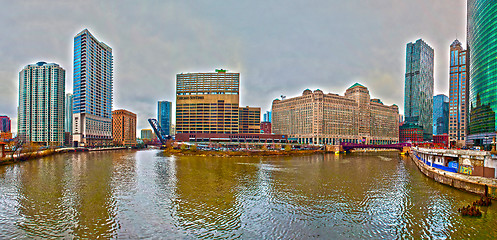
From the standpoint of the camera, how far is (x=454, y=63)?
6880 inches

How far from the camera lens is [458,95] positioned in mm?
169500

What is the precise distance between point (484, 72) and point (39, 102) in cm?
24215

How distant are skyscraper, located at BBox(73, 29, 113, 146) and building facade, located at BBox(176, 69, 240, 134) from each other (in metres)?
51.8

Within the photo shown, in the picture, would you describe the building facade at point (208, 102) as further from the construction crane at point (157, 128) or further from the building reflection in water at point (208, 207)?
the building reflection in water at point (208, 207)

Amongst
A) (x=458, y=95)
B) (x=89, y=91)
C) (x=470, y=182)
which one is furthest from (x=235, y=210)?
(x=458, y=95)

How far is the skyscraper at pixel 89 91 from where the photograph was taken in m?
158

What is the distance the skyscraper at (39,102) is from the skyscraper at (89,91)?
1083 inches

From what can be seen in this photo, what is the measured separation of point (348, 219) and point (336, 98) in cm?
17672

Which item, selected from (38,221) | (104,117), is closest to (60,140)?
(104,117)

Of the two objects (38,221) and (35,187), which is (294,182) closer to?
(38,221)

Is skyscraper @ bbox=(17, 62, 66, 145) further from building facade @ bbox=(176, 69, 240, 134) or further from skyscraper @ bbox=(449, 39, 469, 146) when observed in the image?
skyscraper @ bbox=(449, 39, 469, 146)

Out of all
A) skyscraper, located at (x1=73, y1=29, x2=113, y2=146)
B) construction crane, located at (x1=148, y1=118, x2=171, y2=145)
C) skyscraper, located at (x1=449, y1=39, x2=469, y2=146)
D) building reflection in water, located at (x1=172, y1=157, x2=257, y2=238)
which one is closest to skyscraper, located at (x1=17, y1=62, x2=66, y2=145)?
skyscraper, located at (x1=73, y1=29, x2=113, y2=146)

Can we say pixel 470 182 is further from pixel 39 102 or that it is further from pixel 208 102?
pixel 39 102

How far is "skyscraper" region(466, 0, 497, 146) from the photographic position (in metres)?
83.6
